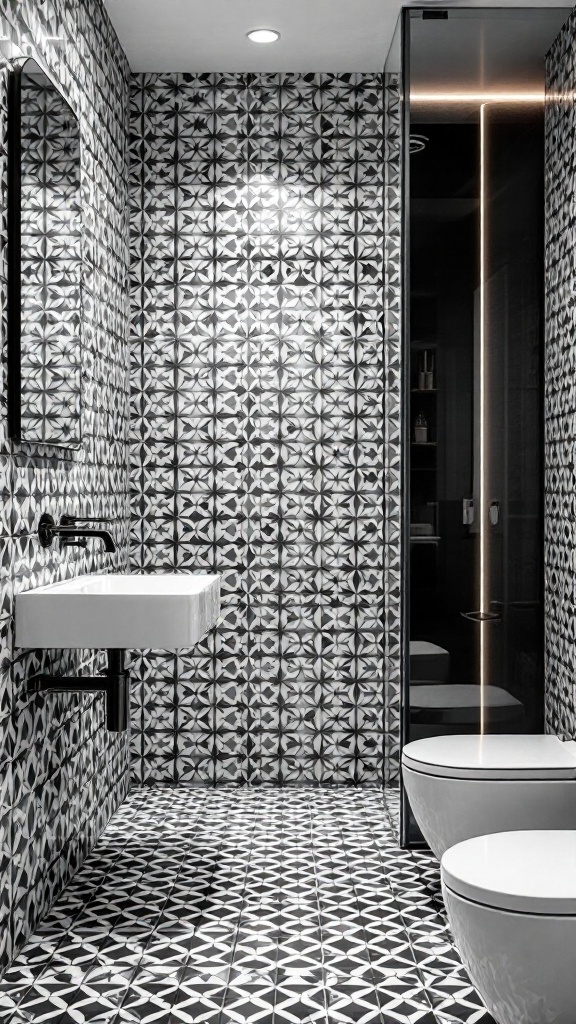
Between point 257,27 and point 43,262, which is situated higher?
point 257,27

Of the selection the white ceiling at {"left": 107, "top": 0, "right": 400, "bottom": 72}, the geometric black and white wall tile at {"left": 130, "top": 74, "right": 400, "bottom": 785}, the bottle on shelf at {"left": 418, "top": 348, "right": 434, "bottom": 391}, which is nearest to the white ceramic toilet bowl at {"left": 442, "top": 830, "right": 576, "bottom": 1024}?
the bottle on shelf at {"left": 418, "top": 348, "right": 434, "bottom": 391}

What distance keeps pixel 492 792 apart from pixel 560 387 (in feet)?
4.21

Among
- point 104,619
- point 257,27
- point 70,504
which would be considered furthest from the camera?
point 257,27

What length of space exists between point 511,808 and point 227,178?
8.59 ft

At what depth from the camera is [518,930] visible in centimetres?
171

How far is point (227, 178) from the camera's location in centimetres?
375

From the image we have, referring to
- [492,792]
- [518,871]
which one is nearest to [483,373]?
[492,792]

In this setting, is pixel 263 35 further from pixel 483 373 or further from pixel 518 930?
pixel 518 930

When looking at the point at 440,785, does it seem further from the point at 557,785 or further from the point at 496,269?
the point at 496,269

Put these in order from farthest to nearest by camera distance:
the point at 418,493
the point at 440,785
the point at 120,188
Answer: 1. the point at 120,188
2. the point at 418,493
3. the point at 440,785

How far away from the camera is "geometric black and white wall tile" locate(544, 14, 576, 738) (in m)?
2.86

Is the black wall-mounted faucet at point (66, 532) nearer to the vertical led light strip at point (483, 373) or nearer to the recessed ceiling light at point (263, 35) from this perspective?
the vertical led light strip at point (483, 373)

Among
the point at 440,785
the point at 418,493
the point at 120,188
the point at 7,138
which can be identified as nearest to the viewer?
the point at 7,138

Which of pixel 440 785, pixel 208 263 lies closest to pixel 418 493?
pixel 440 785
